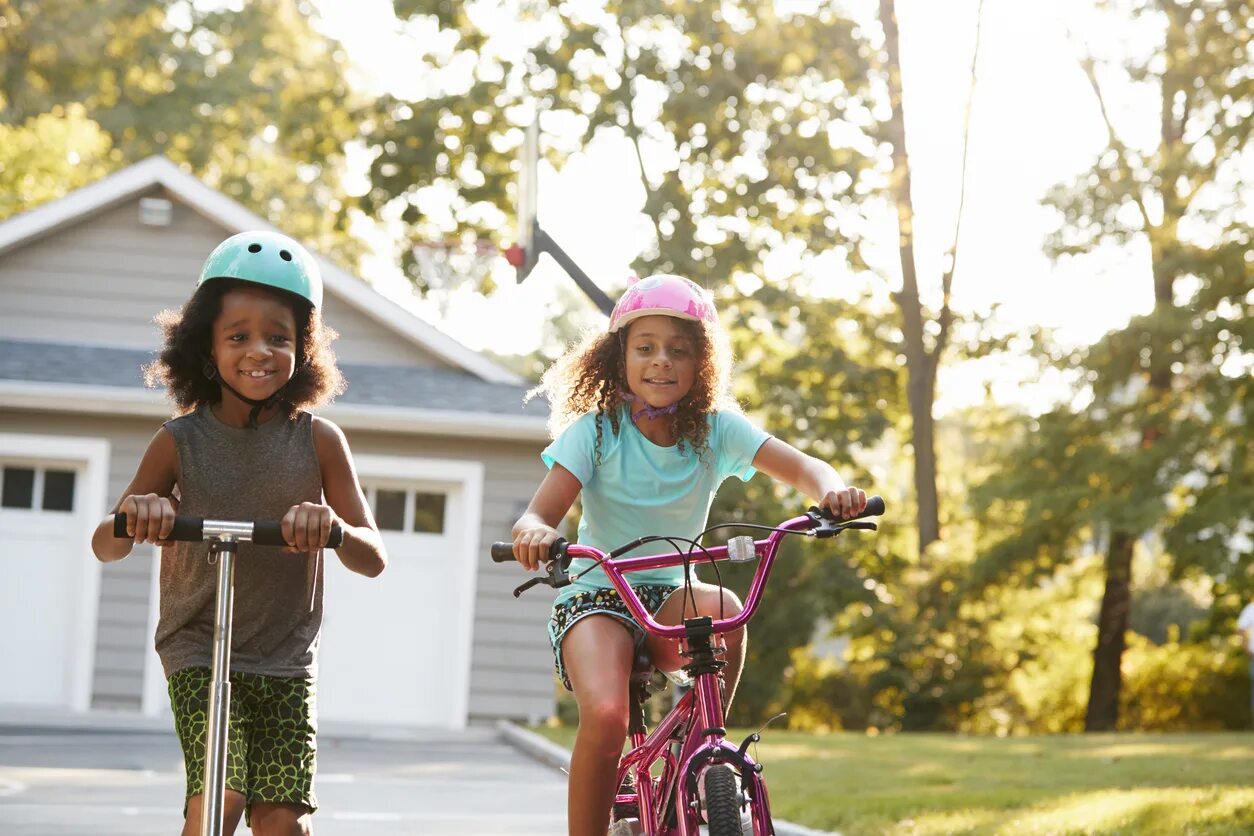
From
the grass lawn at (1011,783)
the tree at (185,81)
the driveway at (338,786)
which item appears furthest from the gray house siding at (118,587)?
the tree at (185,81)

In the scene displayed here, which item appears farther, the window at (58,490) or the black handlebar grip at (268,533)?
the window at (58,490)

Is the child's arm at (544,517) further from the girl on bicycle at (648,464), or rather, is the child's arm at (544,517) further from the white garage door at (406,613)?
the white garage door at (406,613)

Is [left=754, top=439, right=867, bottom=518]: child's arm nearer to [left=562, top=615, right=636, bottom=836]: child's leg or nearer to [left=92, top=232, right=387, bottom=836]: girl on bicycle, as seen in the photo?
[left=562, top=615, right=636, bottom=836]: child's leg

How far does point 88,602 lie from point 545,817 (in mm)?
8018

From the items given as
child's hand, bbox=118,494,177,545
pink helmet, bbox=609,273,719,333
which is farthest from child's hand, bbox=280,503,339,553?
pink helmet, bbox=609,273,719,333

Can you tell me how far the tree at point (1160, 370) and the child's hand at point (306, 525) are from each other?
1752cm

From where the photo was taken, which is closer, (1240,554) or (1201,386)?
(1240,554)

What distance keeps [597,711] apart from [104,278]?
14553 mm

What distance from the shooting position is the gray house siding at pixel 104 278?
17.6 metres

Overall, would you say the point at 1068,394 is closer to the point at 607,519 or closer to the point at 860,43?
the point at 860,43

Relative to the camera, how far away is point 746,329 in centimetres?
2459

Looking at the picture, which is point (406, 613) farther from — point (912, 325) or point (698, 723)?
point (698, 723)

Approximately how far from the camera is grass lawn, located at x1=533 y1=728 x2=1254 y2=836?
7.90 metres

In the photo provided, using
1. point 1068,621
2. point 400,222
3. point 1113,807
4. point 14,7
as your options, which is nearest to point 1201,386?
point 1068,621
